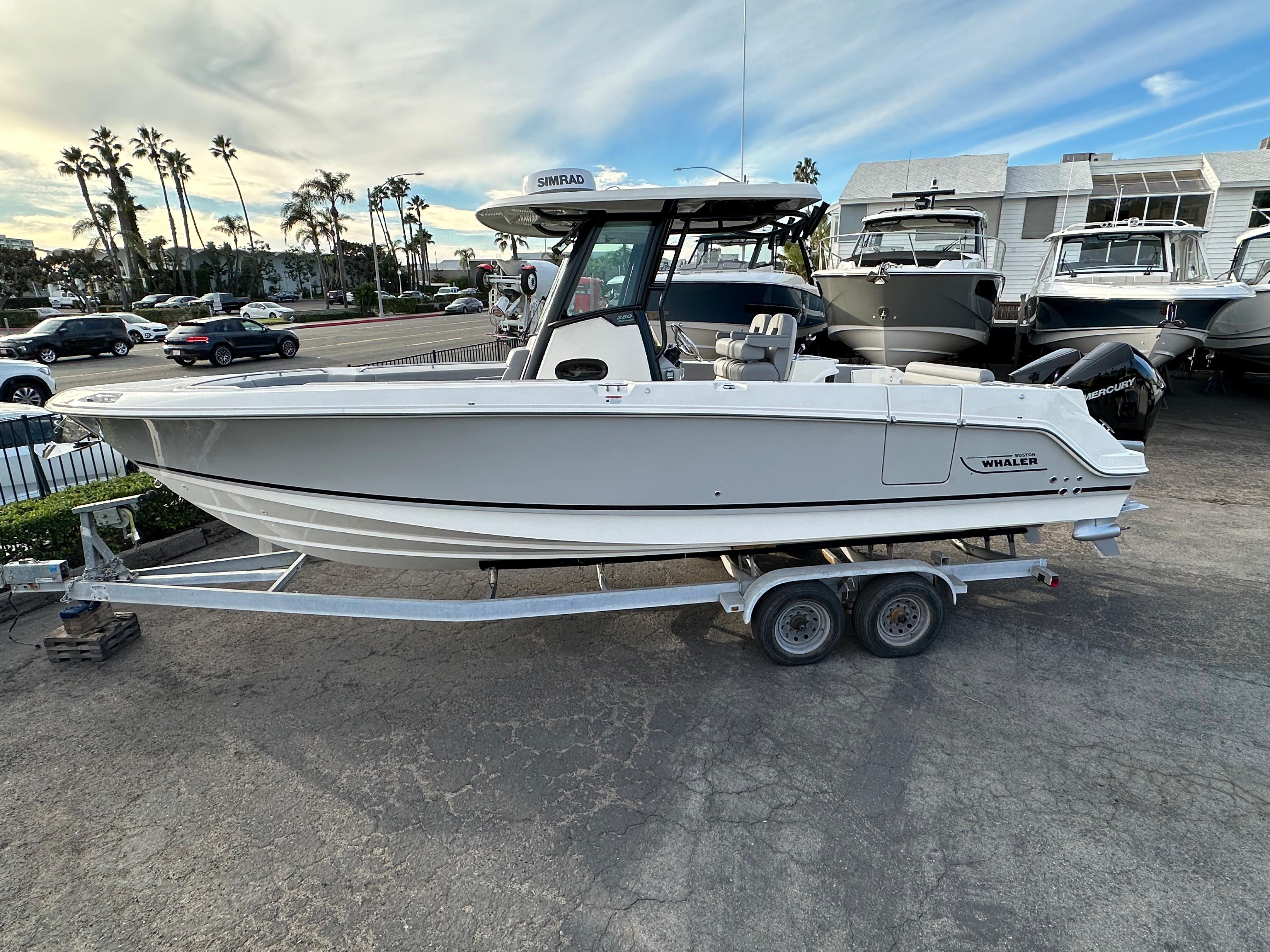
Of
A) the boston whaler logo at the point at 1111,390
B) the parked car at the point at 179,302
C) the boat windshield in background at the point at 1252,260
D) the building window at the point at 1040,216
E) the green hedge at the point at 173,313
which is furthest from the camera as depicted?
the parked car at the point at 179,302

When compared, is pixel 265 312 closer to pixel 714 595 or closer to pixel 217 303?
pixel 217 303

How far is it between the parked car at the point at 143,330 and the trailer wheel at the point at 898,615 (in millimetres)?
30648

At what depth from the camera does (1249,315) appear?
10641 mm

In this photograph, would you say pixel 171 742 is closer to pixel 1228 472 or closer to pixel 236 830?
pixel 236 830

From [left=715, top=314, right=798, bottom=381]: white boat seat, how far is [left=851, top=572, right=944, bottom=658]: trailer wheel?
1.35m

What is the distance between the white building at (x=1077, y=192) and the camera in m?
17.4

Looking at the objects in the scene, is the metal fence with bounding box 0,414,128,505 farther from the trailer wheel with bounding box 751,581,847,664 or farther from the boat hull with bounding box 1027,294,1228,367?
the boat hull with bounding box 1027,294,1228,367

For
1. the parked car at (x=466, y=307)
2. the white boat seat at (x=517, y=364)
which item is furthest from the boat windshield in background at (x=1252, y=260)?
the parked car at (x=466, y=307)

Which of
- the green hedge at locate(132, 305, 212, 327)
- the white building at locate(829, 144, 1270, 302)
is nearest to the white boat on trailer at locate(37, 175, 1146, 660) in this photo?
the white building at locate(829, 144, 1270, 302)

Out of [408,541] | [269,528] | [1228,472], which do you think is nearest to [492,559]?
[408,541]

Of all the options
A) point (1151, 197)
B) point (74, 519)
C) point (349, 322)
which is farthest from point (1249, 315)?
point (349, 322)

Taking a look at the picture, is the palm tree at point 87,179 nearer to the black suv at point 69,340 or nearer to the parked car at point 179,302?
the parked car at point 179,302

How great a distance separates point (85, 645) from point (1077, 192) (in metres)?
22.0

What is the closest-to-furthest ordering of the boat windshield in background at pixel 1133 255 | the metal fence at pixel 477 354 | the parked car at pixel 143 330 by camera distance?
1. the boat windshield in background at pixel 1133 255
2. the metal fence at pixel 477 354
3. the parked car at pixel 143 330
